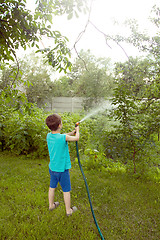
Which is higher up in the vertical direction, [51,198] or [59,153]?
[59,153]

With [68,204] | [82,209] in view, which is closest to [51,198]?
[68,204]

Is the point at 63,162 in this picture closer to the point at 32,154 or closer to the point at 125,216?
the point at 125,216

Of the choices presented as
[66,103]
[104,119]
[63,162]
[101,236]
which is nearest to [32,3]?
[63,162]

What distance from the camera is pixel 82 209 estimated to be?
9.01 ft

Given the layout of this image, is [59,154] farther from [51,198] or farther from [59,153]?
[51,198]

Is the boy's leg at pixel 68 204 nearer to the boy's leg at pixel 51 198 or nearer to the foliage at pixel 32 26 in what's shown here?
the boy's leg at pixel 51 198

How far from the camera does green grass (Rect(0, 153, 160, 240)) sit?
2.25m

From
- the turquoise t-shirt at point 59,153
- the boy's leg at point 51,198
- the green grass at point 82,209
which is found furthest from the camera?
the boy's leg at point 51,198

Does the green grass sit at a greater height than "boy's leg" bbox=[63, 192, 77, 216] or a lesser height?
lesser

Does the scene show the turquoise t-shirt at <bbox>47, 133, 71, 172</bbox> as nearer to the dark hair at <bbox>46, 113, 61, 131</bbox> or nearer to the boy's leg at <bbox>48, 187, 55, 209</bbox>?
the dark hair at <bbox>46, 113, 61, 131</bbox>

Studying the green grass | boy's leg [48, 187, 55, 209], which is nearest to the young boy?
boy's leg [48, 187, 55, 209]

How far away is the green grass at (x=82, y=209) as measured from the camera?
7.39 feet

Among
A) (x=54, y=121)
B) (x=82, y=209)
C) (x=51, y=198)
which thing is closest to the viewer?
(x=54, y=121)

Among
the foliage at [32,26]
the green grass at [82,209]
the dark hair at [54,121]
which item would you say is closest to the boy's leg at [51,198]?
the green grass at [82,209]
